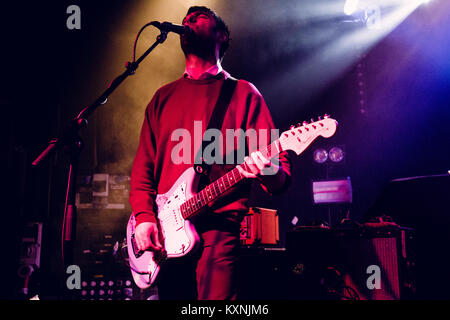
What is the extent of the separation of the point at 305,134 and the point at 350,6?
4183 mm

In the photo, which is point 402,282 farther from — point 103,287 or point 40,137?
point 40,137

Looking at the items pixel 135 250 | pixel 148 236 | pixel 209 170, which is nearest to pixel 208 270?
pixel 148 236

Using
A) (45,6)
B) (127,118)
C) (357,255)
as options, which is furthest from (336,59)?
(45,6)

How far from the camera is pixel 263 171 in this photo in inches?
79.4

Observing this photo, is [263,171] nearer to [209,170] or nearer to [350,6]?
[209,170]

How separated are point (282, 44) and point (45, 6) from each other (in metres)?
3.35

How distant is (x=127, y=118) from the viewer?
5316mm

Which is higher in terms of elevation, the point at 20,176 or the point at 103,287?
the point at 20,176

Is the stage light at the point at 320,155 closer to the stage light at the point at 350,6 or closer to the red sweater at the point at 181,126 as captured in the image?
the stage light at the point at 350,6

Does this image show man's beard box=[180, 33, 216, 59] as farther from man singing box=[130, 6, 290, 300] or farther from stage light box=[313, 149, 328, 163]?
stage light box=[313, 149, 328, 163]

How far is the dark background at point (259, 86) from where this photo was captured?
496 centimetres

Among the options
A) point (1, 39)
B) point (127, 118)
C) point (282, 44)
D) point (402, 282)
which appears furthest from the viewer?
point (282, 44)

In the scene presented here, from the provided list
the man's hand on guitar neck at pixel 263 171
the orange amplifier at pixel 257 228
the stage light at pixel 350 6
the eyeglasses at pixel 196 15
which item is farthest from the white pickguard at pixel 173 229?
the stage light at pixel 350 6

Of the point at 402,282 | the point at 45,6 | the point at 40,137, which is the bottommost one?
the point at 402,282
